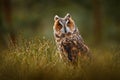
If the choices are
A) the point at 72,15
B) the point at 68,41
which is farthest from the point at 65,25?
the point at 72,15

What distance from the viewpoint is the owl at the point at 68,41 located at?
Result: 1198 centimetres

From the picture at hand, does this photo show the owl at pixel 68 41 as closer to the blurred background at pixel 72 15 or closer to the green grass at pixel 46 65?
the green grass at pixel 46 65

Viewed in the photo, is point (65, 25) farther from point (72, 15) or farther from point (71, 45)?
point (72, 15)

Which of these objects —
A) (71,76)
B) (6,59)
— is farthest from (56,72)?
(6,59)

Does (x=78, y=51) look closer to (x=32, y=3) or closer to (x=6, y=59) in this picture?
(x=6, y=59)

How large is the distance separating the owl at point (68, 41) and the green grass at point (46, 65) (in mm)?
286

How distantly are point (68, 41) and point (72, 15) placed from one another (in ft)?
64.9

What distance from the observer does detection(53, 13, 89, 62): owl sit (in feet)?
39.3

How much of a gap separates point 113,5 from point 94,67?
2133cm

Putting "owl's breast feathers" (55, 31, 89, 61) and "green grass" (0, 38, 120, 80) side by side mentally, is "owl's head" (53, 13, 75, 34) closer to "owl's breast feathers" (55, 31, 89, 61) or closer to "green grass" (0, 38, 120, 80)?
"owl's breast feathers" (55, 31, 89, 61)

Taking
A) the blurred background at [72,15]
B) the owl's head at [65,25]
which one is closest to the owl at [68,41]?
the owl's head at [65,25]

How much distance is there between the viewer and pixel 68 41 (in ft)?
40.4

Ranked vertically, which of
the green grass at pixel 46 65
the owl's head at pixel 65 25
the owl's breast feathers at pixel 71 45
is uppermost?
the owl's head at pixel 65 25

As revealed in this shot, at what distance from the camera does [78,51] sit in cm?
1199
